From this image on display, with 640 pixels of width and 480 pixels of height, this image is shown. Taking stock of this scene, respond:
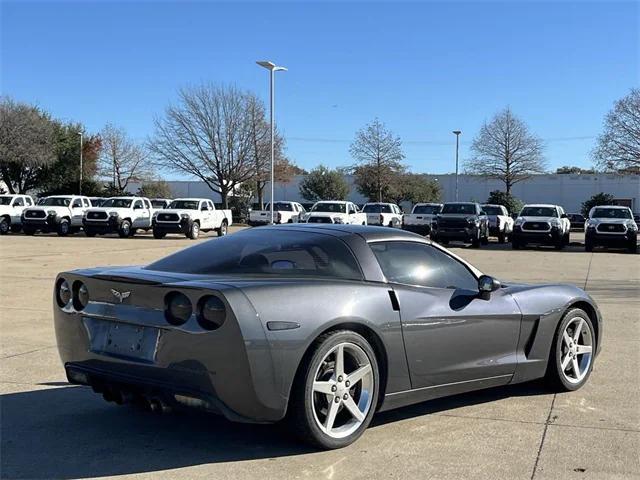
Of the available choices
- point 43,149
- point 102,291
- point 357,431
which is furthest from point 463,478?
point 43,149

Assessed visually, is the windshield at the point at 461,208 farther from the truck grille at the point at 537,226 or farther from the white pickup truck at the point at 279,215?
the white pickup truck at the point at 279,215

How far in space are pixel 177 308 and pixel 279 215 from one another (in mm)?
33810

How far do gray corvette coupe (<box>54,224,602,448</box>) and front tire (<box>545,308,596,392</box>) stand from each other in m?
0.11

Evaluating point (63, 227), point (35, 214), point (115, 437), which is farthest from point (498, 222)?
point (115, 437)

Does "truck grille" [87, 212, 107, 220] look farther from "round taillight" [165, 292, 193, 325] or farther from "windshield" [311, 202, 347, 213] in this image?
"round taillight" [165, 292, 193, 325]

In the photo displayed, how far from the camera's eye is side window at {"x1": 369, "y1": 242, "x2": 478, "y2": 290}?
4.83 meters

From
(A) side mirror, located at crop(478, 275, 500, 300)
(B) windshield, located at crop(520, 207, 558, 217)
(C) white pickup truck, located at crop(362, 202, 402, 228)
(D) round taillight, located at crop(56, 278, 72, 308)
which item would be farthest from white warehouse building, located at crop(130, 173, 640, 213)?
(D) round taillight, located at crop(56, 278, 72, 308)

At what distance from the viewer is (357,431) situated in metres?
4.33

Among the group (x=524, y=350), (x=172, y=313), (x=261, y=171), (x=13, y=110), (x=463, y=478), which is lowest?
(x=463, y=478)

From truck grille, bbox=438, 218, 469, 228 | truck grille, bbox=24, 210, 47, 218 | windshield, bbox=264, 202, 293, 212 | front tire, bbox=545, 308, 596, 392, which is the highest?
windshield, bbox=264, 202, 293, 212

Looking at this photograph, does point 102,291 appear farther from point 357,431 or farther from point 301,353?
point 357,431

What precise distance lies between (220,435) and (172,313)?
42.3 inches

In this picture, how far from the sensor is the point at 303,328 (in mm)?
A: 3996

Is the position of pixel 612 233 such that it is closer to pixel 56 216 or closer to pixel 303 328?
pixel 56 216
